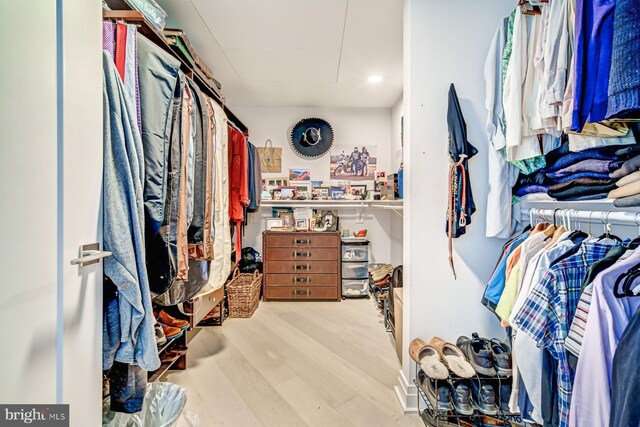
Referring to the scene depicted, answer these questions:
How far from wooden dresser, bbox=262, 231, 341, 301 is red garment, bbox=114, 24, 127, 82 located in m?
2.16

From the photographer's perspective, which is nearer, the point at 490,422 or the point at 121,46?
the point at 121,46

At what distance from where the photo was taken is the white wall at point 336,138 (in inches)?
130

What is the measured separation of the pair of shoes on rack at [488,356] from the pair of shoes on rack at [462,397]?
70 millimetres

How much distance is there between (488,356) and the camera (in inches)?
47.2

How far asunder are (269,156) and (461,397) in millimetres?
3002

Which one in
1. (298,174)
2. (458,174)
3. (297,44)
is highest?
(297,44)

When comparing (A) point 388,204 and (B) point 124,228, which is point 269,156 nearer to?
(A) point 388,204

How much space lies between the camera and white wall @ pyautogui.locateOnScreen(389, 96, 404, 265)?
2982 millimetres

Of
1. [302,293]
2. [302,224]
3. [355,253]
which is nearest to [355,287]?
[355,253]

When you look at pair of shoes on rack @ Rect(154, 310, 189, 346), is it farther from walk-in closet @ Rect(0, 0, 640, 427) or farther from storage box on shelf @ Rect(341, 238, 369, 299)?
storage box on shelf @ Rect(341, 238, 369, 299)

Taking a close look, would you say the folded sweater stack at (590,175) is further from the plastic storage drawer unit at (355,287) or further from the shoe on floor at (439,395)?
the plastic storage drawer unit at (355,287)

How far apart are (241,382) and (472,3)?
2625mm

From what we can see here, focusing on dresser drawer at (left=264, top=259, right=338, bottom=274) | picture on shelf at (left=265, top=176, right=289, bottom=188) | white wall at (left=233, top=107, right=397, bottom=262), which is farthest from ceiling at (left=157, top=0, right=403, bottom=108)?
dresser drawer at (left=264, top=259, right=338, bottom=274)

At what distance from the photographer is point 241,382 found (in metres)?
1.58
